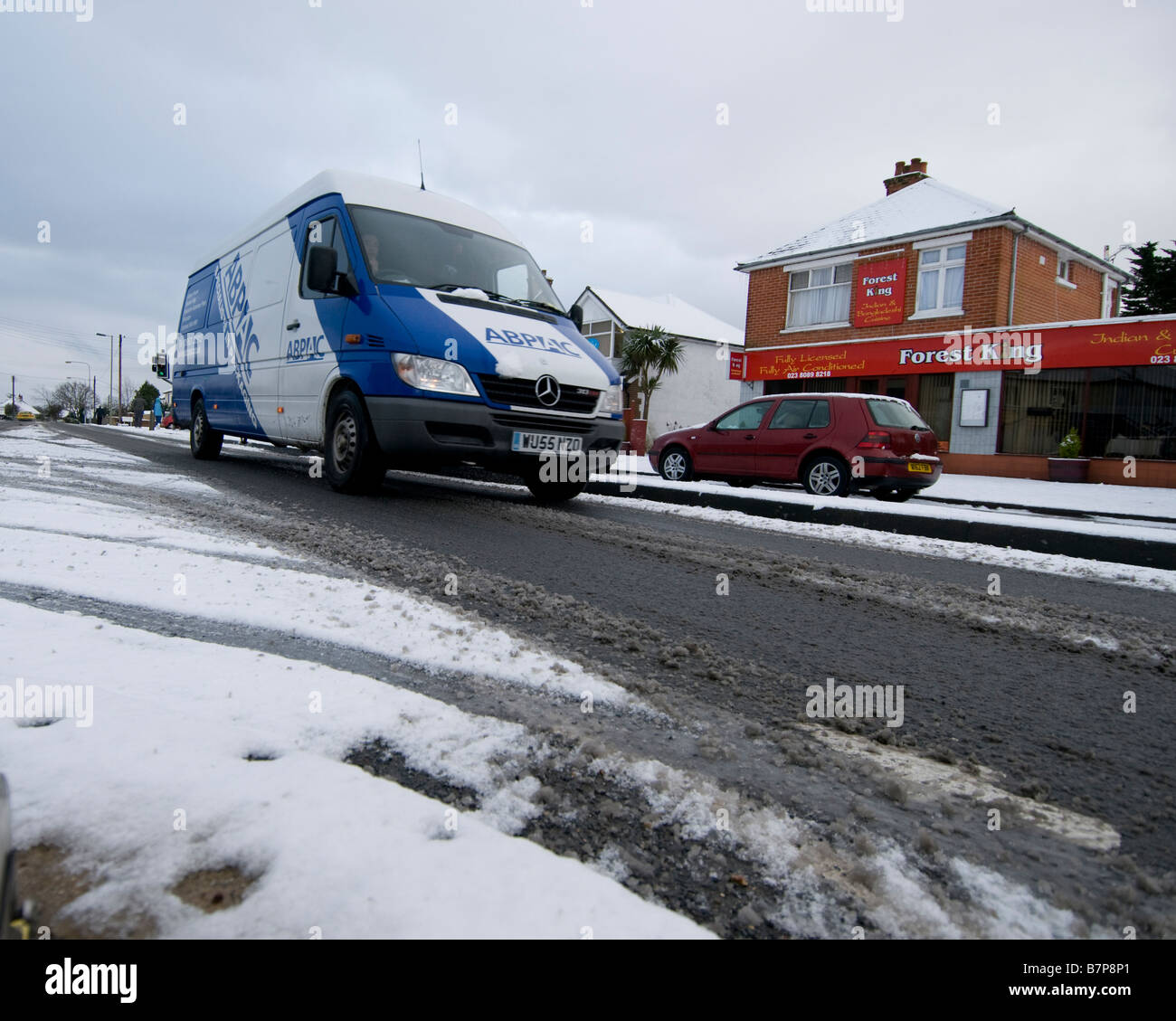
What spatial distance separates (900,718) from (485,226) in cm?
639

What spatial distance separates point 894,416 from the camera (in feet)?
33.3

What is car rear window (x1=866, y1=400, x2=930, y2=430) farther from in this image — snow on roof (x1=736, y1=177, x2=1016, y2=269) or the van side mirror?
snow on roof (x1=736, y1=177, x2=1016, y2=269)

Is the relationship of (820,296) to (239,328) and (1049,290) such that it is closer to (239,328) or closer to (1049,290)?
(1049,290)

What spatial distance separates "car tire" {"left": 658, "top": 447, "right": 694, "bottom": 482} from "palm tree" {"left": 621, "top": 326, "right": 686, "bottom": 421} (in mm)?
17868

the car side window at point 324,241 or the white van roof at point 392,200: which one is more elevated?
the white van roof at point 392,200

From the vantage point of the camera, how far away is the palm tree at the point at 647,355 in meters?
30.0

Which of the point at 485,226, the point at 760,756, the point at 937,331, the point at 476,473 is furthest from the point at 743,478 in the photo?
the point at 937,331

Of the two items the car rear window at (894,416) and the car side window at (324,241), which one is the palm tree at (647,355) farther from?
the car side window at (324,241)

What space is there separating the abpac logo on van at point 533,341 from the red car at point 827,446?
505 cm

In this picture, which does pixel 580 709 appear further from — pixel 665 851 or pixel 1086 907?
pixel 1086 907

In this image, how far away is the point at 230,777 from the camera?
139cm

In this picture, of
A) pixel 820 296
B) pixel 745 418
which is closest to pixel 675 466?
pixel 745 418

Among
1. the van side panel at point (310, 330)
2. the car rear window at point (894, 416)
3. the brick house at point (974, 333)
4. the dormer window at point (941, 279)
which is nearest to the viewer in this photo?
Result: the van side panel at point (310, 330)

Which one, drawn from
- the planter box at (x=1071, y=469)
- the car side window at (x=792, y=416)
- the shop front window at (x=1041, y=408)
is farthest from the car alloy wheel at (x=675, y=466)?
the shop front window at (x=1041, y=408)
